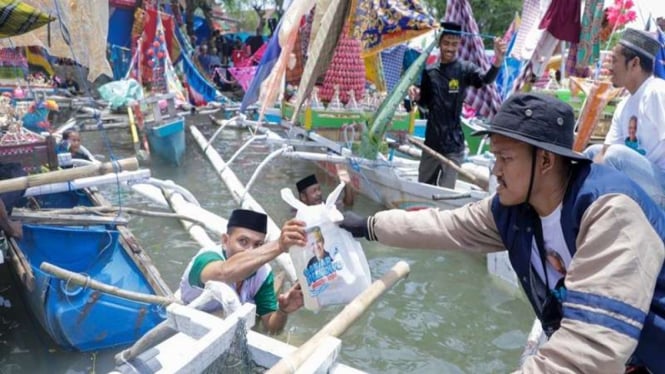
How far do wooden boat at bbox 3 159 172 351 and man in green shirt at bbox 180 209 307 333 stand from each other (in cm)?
89

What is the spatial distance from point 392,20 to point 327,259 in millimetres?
4569

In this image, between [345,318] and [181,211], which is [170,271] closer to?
[181,211]

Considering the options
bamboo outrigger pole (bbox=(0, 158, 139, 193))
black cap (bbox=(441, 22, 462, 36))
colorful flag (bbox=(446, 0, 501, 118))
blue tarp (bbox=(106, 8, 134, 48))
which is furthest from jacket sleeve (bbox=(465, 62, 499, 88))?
blue tarp (bbox=(106, 8, 134, 48))

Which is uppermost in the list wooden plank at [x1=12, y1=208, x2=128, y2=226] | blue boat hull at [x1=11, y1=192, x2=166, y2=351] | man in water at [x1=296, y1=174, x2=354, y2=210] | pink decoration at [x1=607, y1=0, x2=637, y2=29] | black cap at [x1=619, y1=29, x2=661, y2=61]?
pink decoration at [x1=607, y1=0, x2=637, y2=29]

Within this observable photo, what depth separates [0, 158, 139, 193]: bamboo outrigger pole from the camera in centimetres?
351

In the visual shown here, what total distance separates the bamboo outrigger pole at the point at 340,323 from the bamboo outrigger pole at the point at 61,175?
259 centimetres

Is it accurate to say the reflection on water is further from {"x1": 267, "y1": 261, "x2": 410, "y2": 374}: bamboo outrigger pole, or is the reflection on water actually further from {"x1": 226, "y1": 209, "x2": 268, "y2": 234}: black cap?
{"x1": 267, "y1": 261, "x2": 410, "y2": 374}: bamboo outrigger pole

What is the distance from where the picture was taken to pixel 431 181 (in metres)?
6.58

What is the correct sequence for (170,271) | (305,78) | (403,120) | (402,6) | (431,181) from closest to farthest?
(305,78) → (170,271) → (402,6) → (431,181) → (403,120)

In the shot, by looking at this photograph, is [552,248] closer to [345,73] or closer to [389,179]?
[389,179]

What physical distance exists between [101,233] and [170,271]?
1528 millimetres

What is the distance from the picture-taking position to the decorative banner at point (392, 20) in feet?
19.8

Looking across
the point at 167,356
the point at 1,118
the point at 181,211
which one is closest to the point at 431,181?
the point at 181,211

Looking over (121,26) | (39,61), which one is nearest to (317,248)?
(121,26)
